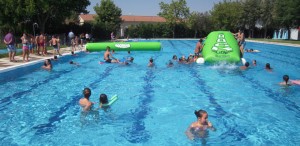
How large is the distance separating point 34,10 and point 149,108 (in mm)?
18250

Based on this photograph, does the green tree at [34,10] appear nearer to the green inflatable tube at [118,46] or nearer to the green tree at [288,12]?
the green inflatable tube at [118,46]

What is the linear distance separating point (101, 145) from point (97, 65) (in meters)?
9.35

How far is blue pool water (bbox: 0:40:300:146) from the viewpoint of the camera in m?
5.00

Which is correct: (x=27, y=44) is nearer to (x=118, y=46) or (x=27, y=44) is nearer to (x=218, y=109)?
(x=118, y=46)

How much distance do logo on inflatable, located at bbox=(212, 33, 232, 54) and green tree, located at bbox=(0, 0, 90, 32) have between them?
1476cm

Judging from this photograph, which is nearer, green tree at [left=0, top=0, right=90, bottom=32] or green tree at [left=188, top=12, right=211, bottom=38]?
green tree at [left=0, top=0, right=90, bottom=32]

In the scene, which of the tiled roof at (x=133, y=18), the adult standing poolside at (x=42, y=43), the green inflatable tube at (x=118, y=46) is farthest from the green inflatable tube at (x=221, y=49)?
the tiled roof at (x=133, y=18)

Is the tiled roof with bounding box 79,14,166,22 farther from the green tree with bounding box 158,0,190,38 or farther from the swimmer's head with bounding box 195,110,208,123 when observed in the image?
the swimmer's head with bounding box 195,110,208,123

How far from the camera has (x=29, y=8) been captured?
70.6 ft

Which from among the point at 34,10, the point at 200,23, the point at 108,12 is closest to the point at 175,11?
the point at 200,23

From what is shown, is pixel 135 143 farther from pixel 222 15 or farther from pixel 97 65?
pixel 222 15

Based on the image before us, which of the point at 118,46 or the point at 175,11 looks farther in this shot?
the point at 175,11

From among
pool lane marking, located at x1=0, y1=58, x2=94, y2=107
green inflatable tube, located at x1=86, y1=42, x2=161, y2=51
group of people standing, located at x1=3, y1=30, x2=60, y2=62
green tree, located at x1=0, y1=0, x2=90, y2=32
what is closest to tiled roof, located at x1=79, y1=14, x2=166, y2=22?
green tree, located at x1=0, y1=0, x2=90, y2=32

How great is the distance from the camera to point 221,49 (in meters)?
12.5
